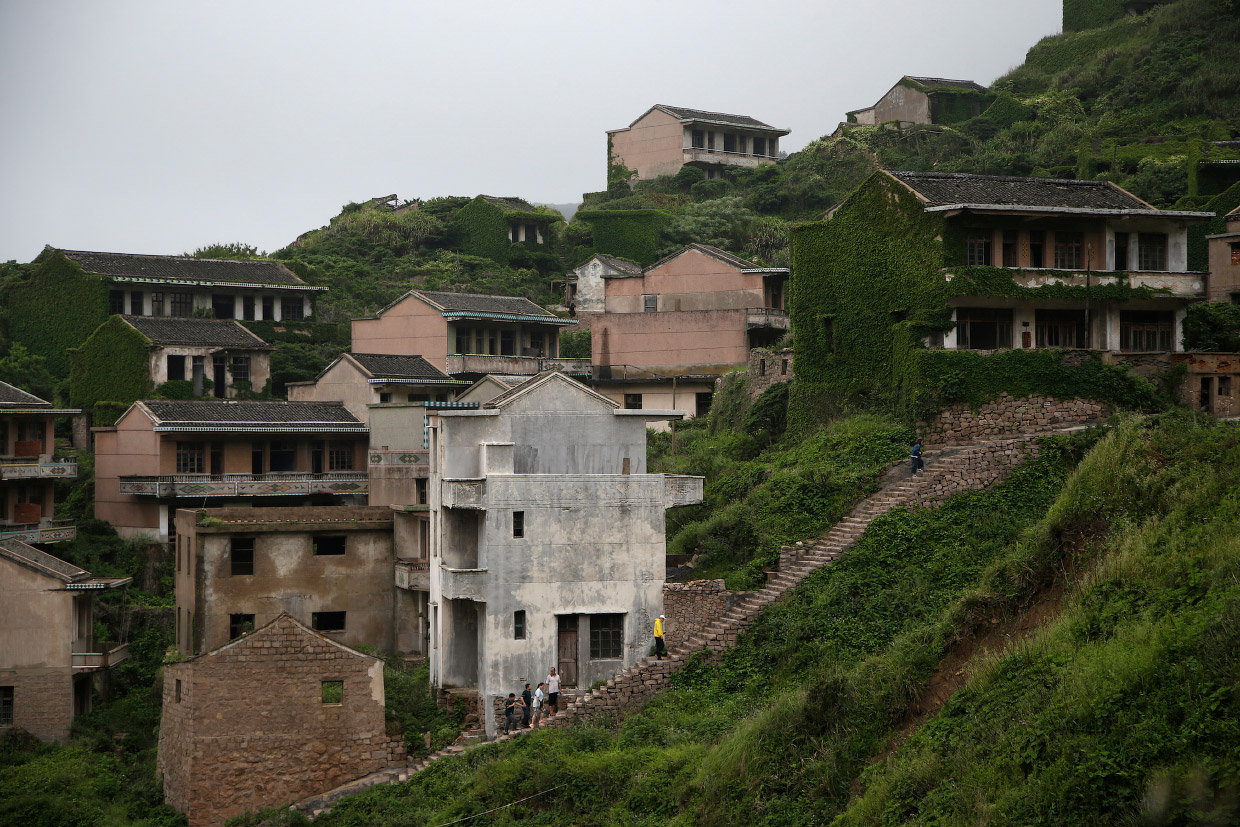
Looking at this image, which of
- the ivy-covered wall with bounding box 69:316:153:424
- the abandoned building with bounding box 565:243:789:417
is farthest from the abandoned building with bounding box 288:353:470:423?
the abandoned building with bounding box 565:243:789:417

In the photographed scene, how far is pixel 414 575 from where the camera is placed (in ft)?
119

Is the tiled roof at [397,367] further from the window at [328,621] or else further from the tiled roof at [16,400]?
the window at [328,621]

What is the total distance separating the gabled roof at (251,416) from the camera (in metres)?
44.6

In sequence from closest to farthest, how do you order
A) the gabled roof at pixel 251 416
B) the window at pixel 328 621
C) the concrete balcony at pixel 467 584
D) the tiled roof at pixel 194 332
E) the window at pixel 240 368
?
the concrete balcony at pixel 467 584 < the window at pixel 328 621 < the gabled roof at pixel 251 416 < the tiled roof at pixel 194 332 < the window at pixel 240 368

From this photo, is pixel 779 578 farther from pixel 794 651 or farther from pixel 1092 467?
pixel 1092 467

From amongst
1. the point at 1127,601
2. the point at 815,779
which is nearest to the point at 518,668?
the point at 815,779

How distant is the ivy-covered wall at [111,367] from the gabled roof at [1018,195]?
3041 cm

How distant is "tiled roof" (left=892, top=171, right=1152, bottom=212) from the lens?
3484 centimetres

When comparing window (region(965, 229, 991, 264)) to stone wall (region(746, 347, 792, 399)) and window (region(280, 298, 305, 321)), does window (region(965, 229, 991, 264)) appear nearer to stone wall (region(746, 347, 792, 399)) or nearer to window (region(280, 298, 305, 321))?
stone wall (region(746, 347, 792, 399))

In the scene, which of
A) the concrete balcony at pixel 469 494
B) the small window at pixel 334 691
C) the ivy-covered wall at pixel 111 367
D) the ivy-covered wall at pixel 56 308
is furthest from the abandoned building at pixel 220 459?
the small window at pixel 334 691

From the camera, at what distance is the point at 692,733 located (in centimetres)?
2511

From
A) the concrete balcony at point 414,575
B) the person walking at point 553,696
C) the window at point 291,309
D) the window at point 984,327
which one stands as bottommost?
the person walking at point 553,696

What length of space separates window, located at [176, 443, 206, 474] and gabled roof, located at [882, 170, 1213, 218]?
83.3 feet

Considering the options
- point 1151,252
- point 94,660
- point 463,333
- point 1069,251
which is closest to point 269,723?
point 94,660
